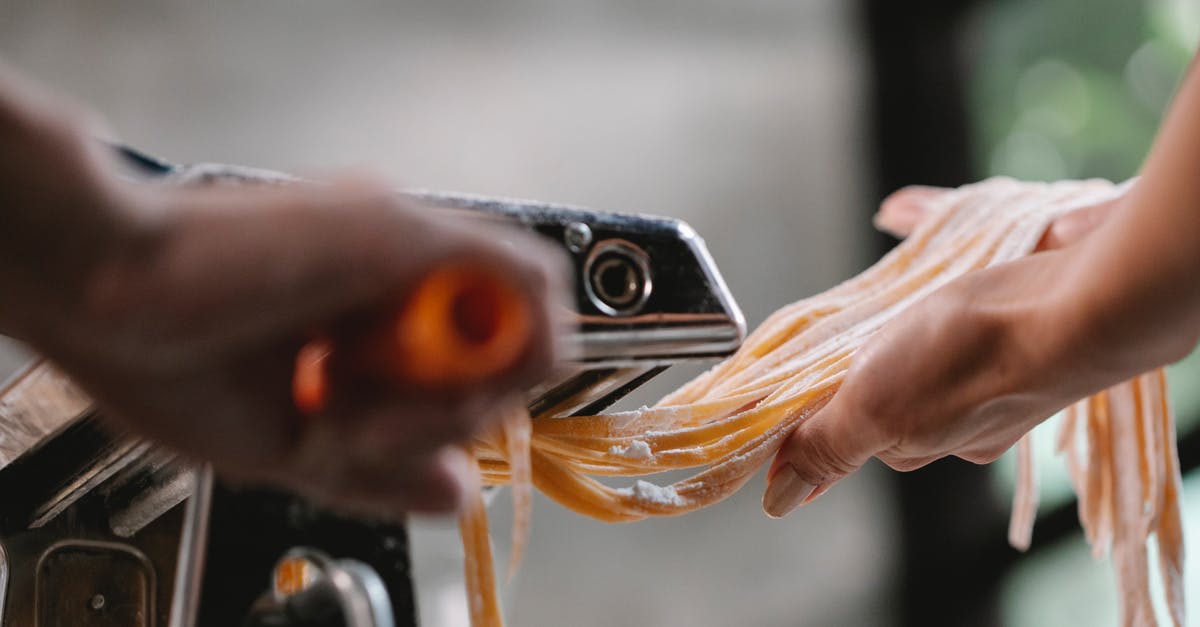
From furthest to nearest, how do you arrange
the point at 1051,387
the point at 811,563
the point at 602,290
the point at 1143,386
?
the point at 811,563 < the point at 1143,386 < the point at 1051,387 < the point at 602,290

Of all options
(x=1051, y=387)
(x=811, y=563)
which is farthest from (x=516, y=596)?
(x=1051, y=387)

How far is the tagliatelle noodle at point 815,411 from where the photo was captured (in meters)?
0.49

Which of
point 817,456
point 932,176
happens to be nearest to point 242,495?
point 817,456

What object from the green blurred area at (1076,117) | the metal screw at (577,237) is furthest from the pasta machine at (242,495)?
the green blurred area at (1076,117)

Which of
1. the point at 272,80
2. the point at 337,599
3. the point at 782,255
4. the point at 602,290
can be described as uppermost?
the point at 272,80

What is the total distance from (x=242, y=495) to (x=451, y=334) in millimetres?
161

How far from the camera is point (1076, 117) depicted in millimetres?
1923

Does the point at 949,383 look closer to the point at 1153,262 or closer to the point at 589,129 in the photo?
the point at 1153,262

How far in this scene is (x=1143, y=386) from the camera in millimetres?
709

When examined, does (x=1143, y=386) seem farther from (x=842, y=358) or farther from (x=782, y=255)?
(x=782, y=255)

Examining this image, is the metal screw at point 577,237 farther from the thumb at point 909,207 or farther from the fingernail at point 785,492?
the thumb at point 909,207

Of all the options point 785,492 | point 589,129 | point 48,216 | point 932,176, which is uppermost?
point 589,129

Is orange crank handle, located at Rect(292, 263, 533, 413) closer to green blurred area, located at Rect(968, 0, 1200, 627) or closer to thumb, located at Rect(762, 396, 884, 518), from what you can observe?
thumb, located at Rect(762, 396, 884, 518)

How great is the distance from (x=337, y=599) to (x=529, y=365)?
152 millimetres
